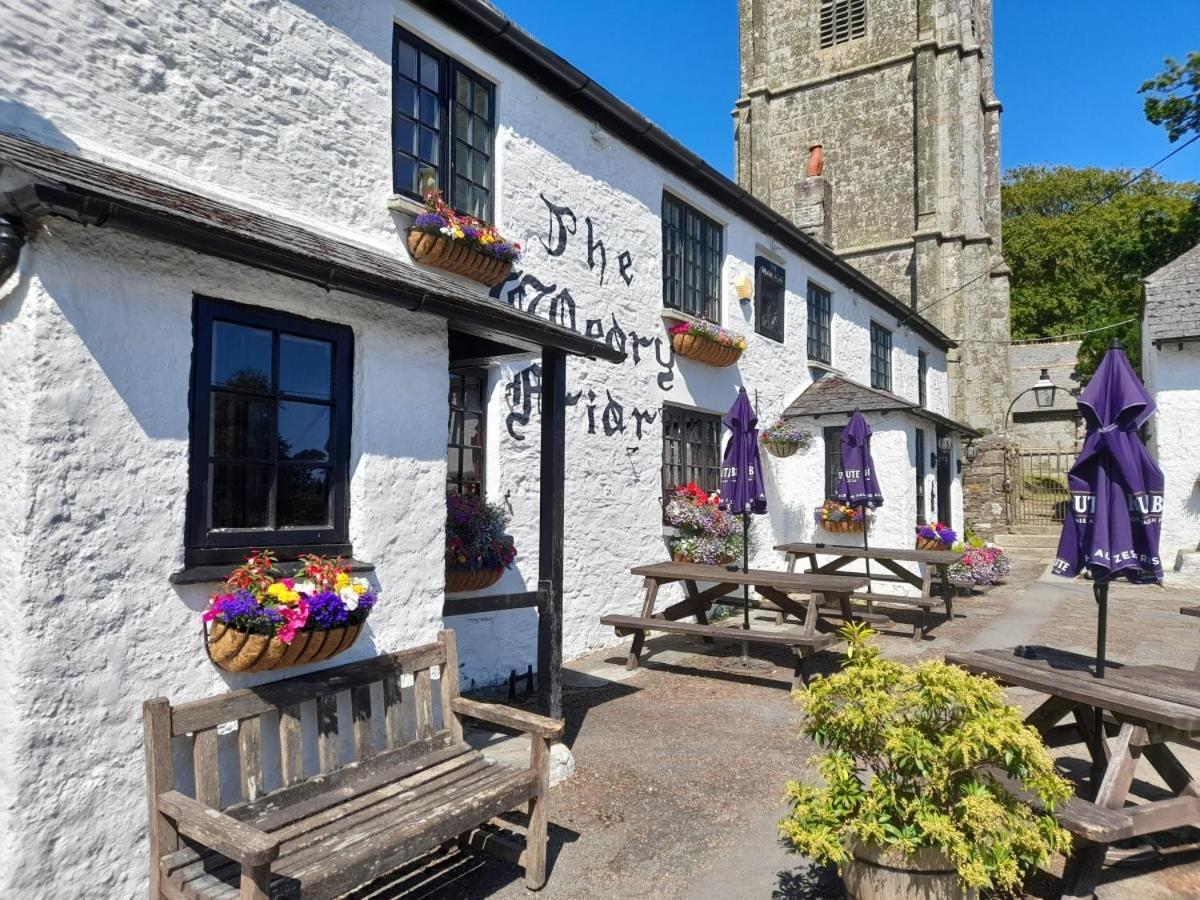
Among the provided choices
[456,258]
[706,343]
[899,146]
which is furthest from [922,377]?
[456,258]

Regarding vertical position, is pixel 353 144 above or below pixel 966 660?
above

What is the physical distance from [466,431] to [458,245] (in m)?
1.56

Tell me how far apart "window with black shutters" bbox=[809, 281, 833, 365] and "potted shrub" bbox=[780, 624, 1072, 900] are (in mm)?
10579

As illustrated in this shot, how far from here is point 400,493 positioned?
4.27 metres

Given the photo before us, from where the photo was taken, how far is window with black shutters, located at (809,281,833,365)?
13336mm

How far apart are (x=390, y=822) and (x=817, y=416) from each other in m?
10.2

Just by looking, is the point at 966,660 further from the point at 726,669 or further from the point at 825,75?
the point at 825,75

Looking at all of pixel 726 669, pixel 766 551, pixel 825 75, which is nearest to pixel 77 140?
pixel 726 669

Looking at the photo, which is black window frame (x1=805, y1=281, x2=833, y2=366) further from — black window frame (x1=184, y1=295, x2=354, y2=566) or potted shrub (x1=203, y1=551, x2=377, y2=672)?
potted shrub (x1=203, y1=551, x2=377, y2=672)

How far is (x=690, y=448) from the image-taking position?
9.98 metres

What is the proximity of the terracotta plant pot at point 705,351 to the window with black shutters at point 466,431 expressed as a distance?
11.0ft

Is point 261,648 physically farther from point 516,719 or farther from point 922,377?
point 922,377

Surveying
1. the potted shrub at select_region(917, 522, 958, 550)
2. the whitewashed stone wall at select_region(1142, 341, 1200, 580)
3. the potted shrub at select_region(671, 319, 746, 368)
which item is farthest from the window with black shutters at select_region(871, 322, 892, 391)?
the potted shrub at select_region(671, 319, 746, 368)

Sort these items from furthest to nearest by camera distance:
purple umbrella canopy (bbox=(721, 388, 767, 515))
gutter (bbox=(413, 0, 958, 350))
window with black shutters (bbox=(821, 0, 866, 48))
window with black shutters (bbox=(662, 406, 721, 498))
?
1. window with black shutters (bbox=(821, 0, 866, 48))
2. window with black shutters (bbox=(662, 406, 721, 498))
3. purple umbrella canopy (bbox=(721, 388, 767, 515))
4. gutter (bbox=(413, 0, 958, 350))
